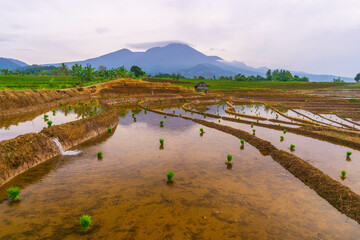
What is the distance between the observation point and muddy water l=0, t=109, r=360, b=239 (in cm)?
812

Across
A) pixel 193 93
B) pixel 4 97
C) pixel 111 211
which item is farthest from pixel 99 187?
pixel 193 93

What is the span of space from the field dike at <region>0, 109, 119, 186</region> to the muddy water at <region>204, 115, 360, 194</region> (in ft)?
65.7

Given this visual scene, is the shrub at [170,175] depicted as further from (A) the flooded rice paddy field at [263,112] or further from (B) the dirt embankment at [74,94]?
(A) the flooded rice paddy field at [263,112]

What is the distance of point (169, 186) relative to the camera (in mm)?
11641

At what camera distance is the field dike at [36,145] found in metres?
11.5

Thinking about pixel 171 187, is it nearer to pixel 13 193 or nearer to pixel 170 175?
pixel 170 175

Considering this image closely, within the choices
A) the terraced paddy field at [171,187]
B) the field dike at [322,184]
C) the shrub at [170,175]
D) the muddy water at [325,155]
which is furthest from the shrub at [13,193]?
the muddy water at [325,155]

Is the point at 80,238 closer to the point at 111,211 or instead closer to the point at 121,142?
the point at 111,211

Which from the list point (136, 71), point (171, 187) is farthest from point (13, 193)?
point (136, 71)

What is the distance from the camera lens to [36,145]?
13.8 metres

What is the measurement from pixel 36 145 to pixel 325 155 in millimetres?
23934

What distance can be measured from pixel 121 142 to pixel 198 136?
882 centimetres

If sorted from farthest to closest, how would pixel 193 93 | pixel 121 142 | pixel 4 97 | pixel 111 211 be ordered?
pixel 193 93 < pixel 4 97 < pixel 121 142 < pixel 111 211

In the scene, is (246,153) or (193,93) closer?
(246,153)
